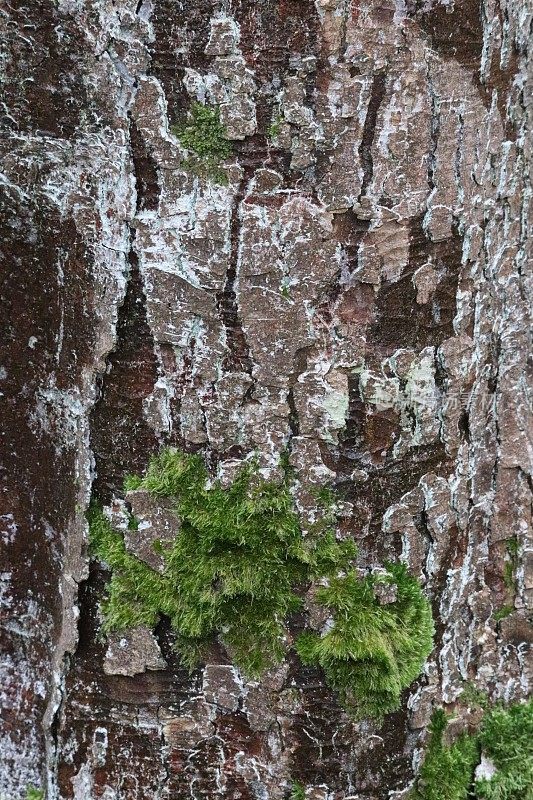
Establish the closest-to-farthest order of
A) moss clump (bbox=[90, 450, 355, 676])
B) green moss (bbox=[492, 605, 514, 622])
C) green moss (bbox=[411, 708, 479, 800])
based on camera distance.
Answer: moss clump (bbox=[90, 450, 355, 676]), green moss (bbox=[411, 708, 479, 800]), green moss (bbox=[492, 605, 514, 622])

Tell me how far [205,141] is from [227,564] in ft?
2.59

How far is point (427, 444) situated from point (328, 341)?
0.32 meters

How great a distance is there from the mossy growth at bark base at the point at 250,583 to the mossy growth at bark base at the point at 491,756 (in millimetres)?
271

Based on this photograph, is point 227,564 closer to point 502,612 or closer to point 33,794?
point 33,794

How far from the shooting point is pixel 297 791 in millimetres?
1354

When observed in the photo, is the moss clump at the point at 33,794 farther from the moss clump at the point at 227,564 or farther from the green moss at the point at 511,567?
the green moss at the point at 511,567

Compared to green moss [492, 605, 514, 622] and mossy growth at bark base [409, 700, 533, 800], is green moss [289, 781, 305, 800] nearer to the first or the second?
mossy growth at bark base [409, 700, 533, 800]

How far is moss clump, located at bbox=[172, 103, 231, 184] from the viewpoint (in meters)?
1.20

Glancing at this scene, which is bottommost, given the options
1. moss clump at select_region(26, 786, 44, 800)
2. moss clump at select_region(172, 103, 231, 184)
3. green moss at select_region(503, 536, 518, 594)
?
moss clump at select_region(26, 786, 44, 800)

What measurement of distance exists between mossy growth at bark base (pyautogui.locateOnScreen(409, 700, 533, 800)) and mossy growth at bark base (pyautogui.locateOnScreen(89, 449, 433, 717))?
0.27 meters

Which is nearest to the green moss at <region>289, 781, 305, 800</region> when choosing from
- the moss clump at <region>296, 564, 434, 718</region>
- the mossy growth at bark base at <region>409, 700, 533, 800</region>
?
the moss clump at <region>296, 564, 434, 718</region>

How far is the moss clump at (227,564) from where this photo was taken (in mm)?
1308

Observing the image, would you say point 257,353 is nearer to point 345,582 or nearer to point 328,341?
point 328,341

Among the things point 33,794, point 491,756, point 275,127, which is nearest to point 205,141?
point 275,127
